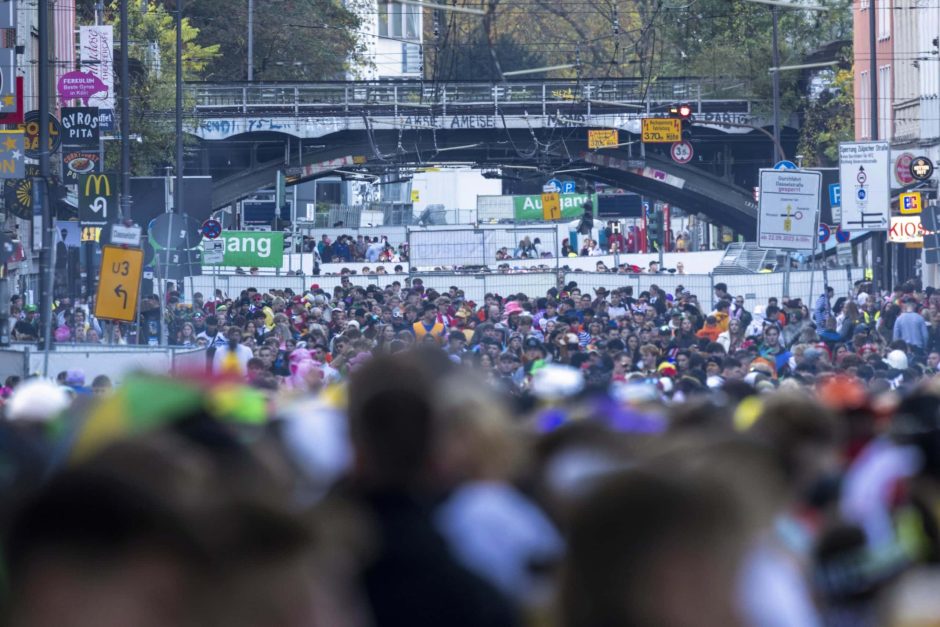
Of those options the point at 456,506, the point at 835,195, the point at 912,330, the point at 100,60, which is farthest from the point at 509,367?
the point at 100,60

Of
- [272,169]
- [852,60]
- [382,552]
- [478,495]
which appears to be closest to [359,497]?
[382,552]

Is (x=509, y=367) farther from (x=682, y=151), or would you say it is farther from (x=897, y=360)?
(x=682, y=151)

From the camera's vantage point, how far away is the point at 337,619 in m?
2.11

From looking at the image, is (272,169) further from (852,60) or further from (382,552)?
(382,552)

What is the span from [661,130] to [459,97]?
10.8 meters

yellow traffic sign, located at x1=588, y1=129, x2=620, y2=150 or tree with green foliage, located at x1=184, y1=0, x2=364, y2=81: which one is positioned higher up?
tree with green foliage, located at x1=184, y1=0, x2=364, y2=81

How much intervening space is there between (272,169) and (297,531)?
64.7m

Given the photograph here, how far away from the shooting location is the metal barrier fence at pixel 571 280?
31.9 meters

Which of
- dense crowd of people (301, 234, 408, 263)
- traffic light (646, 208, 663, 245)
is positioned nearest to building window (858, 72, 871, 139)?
traffic light (646, 208, 663, 245)

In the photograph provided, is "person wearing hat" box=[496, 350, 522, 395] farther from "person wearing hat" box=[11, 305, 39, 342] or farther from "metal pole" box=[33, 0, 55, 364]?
"person wearing hat" box=[11, 305, 39, 342]

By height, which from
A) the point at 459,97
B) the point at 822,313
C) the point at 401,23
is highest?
the point at 401,23

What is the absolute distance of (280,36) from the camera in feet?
255

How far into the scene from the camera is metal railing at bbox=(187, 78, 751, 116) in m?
62.3

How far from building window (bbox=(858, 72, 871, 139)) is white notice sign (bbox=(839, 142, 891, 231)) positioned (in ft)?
93.9
